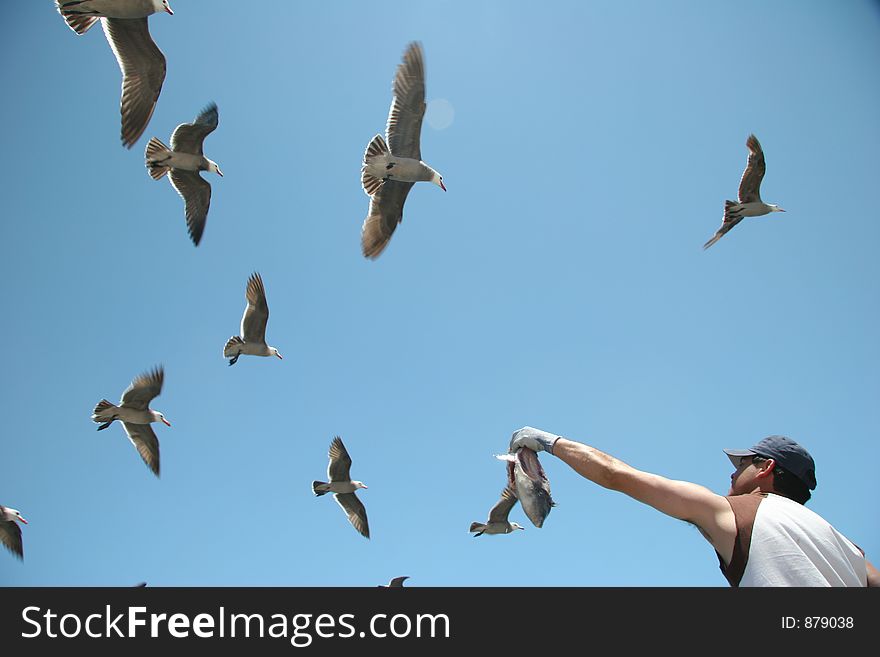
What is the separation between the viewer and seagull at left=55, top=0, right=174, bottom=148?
24.2 feet

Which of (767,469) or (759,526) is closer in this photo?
(759,526)

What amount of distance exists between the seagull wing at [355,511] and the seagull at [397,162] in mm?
8574

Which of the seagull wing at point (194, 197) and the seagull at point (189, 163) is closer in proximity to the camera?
the seagull at point (189, 163)

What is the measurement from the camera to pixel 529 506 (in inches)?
115

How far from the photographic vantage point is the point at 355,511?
15984mm

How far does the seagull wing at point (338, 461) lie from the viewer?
14391 millimetres

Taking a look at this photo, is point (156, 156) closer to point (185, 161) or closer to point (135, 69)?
point (185, 161)

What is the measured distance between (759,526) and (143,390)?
11540mm

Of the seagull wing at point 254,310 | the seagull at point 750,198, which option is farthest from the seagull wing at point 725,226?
the seagull wing at point 254,310

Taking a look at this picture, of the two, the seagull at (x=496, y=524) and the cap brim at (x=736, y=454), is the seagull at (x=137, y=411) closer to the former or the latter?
the seagull at (x=496, y=524)

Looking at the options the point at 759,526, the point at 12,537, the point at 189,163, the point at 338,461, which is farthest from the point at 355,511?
the point at 759,526
